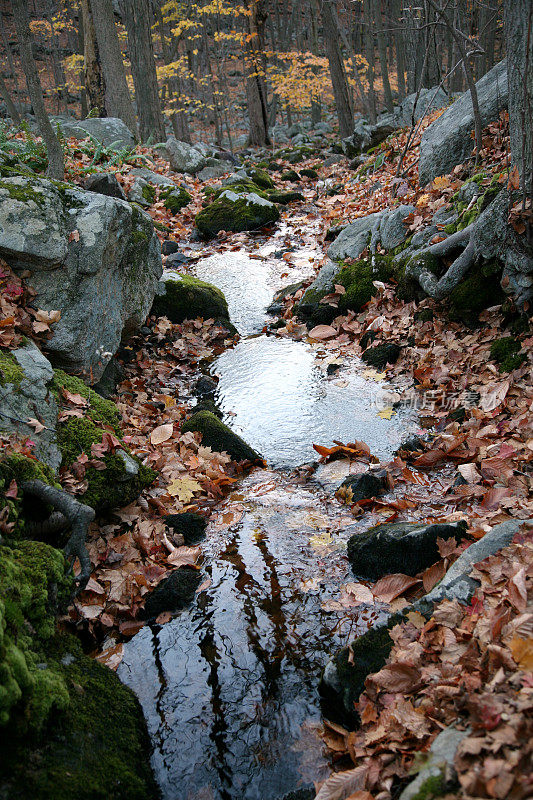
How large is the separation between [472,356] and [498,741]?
431 cm

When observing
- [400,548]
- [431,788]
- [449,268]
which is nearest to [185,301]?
[449,268]

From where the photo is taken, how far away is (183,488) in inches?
179

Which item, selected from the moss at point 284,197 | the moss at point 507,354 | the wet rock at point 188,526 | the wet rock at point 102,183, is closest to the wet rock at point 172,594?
the wet rock at point 188,526

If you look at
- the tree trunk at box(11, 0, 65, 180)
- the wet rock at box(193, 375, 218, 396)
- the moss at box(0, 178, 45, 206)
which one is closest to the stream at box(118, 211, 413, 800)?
the wet rock at box(193, 375, 218, 396)

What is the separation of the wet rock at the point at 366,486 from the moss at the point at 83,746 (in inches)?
86.0

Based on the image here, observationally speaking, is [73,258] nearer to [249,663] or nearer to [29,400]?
[29,400]

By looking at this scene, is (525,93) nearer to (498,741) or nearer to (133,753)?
(498,741)

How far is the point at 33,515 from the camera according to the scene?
10.8ft

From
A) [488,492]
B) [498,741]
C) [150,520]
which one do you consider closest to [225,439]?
[150,520]

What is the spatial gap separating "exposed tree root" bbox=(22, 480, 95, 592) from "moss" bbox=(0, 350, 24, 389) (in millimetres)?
942

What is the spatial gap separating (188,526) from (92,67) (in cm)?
1527

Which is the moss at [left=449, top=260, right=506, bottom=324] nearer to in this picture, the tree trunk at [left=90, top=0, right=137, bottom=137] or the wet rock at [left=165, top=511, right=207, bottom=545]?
the wet rock at [left=165, top=511, right=207, bottom=545]

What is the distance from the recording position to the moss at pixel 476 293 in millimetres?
5574

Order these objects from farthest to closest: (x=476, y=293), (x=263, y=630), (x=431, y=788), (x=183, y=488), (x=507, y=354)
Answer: (x=476, y=293) → (x=507, y=354) → (x=183, y=488) → (x=263, y=630) → (x=431, y=788)
